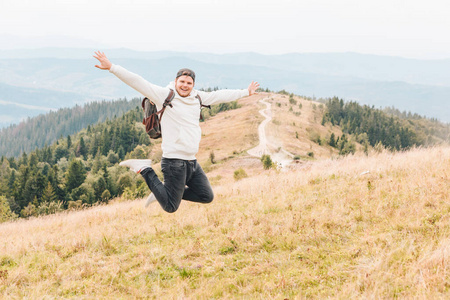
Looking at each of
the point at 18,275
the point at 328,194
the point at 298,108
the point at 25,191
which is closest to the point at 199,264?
the point at 18,275

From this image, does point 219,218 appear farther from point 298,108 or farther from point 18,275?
point 298,108

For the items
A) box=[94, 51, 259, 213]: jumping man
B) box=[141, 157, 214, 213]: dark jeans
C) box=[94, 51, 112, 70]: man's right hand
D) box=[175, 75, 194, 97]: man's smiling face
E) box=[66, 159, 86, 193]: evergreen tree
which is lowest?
box=[66, 159, 86, 193]: evergreen tree

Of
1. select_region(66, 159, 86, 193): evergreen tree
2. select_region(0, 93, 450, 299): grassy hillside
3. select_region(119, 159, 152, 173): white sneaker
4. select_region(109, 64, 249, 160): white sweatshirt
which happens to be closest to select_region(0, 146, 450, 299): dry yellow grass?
select_region(0, 93, 450, 299): grassy hillside

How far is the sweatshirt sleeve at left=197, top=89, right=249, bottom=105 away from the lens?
6.50 metres

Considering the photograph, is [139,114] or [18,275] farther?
[139,114]

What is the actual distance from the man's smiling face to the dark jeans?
121cm

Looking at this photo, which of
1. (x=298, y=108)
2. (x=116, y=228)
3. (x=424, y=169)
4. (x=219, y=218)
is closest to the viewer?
(x=219, y=218)

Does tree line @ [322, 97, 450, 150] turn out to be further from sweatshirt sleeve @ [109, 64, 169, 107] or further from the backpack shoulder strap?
sweatshirt sleeve @ [109, 64, 169, 107]

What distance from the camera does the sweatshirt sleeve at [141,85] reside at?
5.59 meters

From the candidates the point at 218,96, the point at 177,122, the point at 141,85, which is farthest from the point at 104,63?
the point at 218,96

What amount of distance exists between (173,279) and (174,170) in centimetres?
188

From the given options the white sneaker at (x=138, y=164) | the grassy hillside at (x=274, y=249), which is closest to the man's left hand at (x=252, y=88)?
the grassy hillside at (x=274, y=249)

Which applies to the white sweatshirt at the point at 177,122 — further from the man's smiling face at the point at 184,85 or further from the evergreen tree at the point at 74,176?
the evergreen tree at the point at 74,176

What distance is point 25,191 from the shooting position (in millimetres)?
63375
